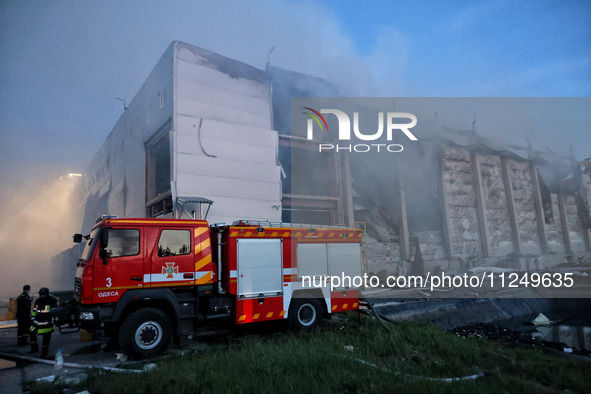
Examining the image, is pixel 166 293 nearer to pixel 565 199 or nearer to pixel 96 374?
pixel 96 374

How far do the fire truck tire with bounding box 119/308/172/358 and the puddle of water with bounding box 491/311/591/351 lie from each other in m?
9.12

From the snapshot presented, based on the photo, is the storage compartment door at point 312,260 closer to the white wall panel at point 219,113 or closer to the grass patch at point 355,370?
the grass patch at point 355,370

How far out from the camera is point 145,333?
621 centimetres

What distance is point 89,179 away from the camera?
34.1m

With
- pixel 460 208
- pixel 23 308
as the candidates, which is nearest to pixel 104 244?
pixel 23 308

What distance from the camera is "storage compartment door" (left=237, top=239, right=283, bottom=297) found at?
24.0 ft

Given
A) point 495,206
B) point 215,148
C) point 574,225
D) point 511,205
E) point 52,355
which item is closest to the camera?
point 52,355

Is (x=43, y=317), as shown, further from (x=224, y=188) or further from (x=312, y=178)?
(x=312, y=178)

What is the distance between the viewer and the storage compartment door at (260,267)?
24.0 feet

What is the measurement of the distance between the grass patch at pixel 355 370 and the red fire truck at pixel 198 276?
2.74ft

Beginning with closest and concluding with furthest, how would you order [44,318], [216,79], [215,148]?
[44,318], [215,148], [216,79]

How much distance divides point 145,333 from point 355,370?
146 inches

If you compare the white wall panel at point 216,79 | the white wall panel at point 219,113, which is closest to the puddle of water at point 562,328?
the white wall panel at point 219,113

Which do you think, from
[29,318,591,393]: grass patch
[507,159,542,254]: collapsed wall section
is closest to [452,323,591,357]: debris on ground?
[29,318,591,393]: grass patch
